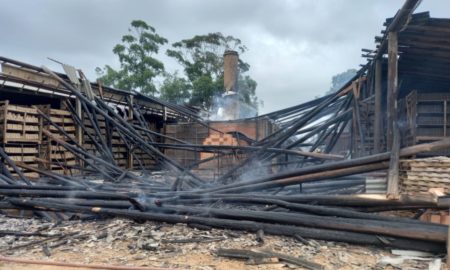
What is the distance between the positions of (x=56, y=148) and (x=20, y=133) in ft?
3.89

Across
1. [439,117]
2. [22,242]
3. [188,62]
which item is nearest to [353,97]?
[439,117]

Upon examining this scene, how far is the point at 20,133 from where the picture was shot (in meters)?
9.67

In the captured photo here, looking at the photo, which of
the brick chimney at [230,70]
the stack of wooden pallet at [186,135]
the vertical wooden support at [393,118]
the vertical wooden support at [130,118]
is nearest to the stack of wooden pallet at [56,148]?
the vertical wooden support at [130,118]

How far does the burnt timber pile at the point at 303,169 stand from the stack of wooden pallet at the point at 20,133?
0.03m

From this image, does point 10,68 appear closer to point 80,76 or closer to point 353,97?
point 80,76

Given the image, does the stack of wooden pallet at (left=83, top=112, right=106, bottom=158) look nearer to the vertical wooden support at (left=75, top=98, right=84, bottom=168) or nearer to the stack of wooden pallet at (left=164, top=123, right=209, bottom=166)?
the vertical wooden support at (left=75, top=98, right=84, bottom=168)

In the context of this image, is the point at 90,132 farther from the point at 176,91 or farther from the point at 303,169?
the point at 176,91

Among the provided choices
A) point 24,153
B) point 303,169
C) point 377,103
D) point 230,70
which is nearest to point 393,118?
point 377,103

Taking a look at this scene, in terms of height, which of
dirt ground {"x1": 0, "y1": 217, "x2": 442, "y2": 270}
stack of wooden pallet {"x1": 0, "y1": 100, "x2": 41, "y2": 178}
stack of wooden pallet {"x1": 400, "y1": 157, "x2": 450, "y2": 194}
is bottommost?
dirt ground {"x1": 0, "y1": 217, "x2": 442, "y2": 270}

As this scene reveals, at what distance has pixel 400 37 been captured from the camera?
5.68 meters

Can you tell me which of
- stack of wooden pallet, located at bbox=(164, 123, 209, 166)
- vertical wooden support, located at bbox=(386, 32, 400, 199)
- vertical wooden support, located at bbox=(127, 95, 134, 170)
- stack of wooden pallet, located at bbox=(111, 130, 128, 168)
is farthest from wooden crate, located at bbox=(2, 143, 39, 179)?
vertical wooden support, located at bbox=(386, 32, 400, 199)

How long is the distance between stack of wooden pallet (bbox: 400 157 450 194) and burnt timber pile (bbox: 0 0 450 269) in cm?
3

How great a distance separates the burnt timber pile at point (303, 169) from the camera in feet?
13.2

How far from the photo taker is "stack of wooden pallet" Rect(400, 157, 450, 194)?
3.94 meters
